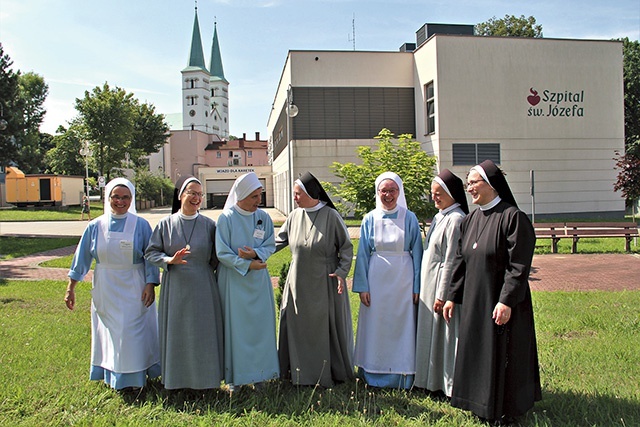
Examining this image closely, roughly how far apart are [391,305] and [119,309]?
2.51m

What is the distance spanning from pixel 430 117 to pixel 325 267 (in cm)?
2454

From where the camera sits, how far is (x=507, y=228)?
13.7 ft

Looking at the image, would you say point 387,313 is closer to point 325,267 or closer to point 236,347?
point 325,267

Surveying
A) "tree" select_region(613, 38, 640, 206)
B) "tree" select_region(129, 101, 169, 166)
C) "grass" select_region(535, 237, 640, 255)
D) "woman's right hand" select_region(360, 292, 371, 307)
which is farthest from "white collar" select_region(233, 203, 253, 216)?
"tree" select_region(129, 101, 169, 166)

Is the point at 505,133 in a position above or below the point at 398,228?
above

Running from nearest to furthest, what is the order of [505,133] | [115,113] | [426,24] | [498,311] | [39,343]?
1. [498,311]
2. [39,343]
3. [505,133]
4. [426,24]
5. [115,113]

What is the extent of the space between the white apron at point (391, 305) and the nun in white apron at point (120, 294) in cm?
207

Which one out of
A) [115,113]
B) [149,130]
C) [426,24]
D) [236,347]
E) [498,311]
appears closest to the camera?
[498,311]

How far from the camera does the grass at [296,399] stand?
4.45m

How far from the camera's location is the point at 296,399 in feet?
15.8

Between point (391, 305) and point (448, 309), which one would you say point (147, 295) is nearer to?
Result: point (391, 305)

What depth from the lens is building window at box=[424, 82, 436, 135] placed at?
27953mm

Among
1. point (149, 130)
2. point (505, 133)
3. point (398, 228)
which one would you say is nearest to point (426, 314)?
point (398, 228)

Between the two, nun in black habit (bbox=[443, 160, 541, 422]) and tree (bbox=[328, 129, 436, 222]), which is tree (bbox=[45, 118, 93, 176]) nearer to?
tree (bbox=[328, 129, 436, 222])
